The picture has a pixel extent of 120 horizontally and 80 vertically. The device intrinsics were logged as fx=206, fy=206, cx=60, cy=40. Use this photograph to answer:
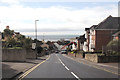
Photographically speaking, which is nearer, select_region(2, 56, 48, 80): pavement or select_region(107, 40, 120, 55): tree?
select_region(2, 56, 48, 80): pavement

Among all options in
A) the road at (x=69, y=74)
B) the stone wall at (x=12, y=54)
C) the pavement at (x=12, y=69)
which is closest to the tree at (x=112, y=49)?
the road at (x=69, y=74)

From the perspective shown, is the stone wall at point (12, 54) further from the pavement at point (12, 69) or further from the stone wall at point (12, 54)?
the pavement at point (12, 69)

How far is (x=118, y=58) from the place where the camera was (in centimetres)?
3388

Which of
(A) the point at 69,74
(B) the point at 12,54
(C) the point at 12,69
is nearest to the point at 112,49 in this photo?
(B) the point at 12,54

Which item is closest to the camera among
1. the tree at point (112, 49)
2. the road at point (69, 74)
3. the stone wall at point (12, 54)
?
the road at point (69, 74)

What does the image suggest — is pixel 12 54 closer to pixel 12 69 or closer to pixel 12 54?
pixel 12 54

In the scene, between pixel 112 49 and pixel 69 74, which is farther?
pixel 112 49

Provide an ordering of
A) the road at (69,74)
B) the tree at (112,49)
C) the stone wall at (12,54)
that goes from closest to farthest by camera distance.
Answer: the road at (69,74)
the stone wall at (12,54)
the tree at (112,49)

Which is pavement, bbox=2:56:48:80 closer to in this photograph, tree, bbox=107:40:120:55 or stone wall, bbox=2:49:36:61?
stone wall, bbox=2:49:36:61

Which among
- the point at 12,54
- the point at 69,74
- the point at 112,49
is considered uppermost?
the point at 112,49

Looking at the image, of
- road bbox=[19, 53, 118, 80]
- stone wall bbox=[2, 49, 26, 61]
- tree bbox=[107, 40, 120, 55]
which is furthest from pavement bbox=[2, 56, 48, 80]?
tree bbox=[107, 40, 120, 55]

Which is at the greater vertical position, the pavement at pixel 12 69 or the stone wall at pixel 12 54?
the stone wall at pixel 12 54

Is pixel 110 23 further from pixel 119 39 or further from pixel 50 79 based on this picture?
pixel 50 79

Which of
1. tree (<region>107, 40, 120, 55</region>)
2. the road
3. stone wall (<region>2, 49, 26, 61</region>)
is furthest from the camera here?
tree (<region>107, 40, 120, 55</region>)
